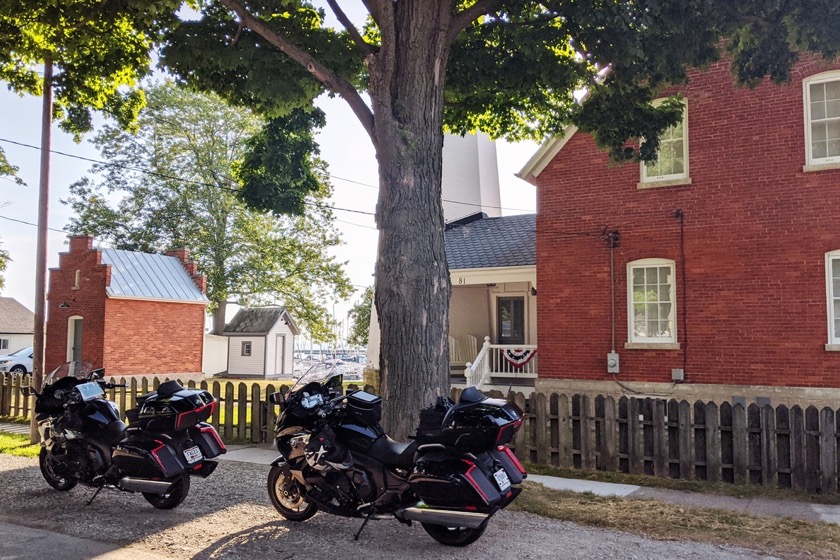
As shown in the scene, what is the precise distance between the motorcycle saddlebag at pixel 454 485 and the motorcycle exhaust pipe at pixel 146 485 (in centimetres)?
273

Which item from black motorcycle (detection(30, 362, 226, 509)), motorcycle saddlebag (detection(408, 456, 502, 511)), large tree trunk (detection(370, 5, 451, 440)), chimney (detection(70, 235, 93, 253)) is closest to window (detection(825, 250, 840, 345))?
large tree trunk (detection(370, 5, 451, 440))

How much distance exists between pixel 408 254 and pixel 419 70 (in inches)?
86.3

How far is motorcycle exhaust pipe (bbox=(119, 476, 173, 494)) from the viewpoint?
22.8 feet

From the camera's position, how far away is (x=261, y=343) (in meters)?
37.2

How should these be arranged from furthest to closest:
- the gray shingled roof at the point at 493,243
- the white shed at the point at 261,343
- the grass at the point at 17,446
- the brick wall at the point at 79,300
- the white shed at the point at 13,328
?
the white shed at the point at 13,328 → the white shed at the point at 261,343 → the brick wall at the point at 79,300 → the gray shingled roof at the point at 493,243 → the grass at the point at 17,446

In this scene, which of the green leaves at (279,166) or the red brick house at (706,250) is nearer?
→ the red brick house at (706,250)

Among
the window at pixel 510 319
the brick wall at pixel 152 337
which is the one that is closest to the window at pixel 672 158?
the window at pixel 510 319

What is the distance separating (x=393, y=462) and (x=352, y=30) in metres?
5.63

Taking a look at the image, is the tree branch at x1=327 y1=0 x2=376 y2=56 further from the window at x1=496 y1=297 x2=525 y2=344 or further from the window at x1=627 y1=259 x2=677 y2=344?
the window at x1=496 y1=297 x2=525 y2=344

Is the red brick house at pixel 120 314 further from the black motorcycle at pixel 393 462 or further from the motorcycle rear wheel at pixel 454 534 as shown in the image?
the motorcycle rear wheel at pixel 454 534

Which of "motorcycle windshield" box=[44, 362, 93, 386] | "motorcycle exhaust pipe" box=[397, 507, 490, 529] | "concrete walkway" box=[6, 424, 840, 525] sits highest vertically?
"motorcycle windshield" box=[44, 362, 93, 386]

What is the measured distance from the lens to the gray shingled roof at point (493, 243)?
18.1 metres

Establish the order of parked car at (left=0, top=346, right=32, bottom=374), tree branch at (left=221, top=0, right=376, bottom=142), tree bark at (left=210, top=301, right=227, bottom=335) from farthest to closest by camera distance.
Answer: tree bark at (left=210, top=301, right=227, bottom=335)
parked car at (left=0, top=346, right=32, bottom=374)
tree branch at (left=221, top=0, right=376, bottom=142)

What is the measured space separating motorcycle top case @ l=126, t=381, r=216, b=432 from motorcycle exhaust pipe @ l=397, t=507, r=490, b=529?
2711 mm
